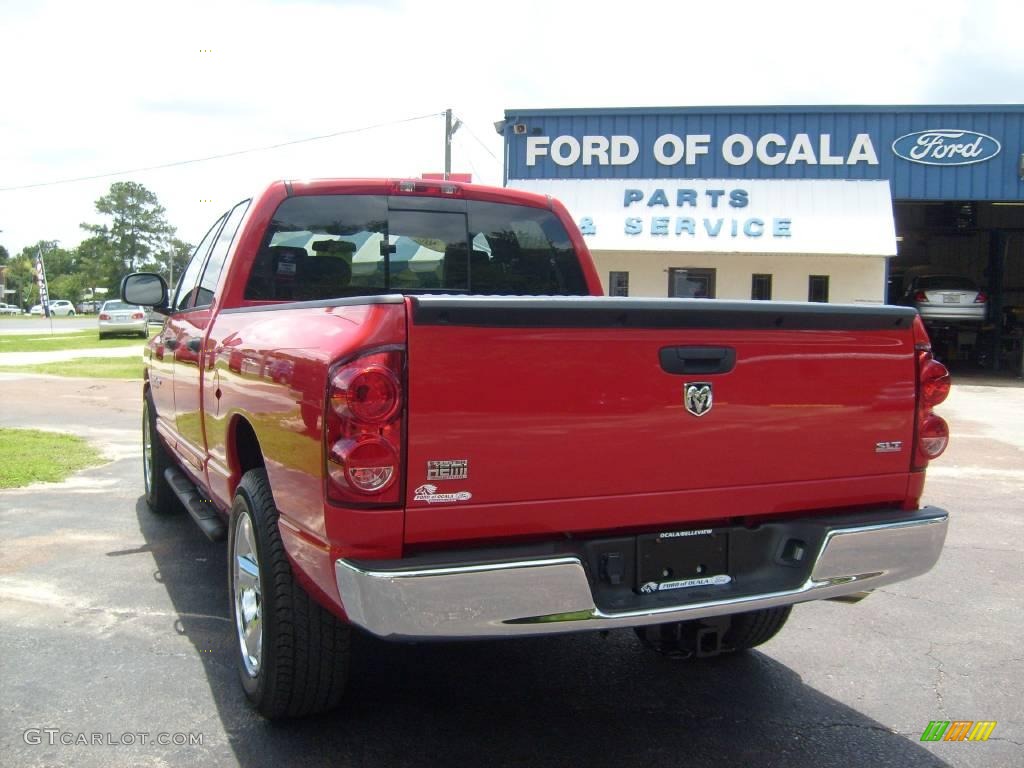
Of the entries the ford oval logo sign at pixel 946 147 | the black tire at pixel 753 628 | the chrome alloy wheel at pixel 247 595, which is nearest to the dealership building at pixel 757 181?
the ford oval logo sign at pixel 946 147

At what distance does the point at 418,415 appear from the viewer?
251 centimetres

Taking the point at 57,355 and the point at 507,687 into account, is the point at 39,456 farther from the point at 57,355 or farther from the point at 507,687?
the point at 57,355

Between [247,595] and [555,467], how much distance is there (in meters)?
1.49

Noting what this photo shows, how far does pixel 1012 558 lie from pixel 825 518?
3.39 m

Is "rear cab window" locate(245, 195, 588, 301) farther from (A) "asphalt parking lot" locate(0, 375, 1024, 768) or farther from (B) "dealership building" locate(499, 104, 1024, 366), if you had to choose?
(B) "dealership building" locate(499, 104, 1024, 366)

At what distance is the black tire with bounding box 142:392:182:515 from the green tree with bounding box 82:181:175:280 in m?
108

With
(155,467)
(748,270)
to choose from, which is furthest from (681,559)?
(748,270)

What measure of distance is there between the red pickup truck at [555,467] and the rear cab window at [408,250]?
2.03 feet

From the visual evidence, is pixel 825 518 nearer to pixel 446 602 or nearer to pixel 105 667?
pixel 446 602

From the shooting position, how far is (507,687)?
3.66 meters

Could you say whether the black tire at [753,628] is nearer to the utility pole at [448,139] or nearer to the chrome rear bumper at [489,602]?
the chrome rear bumper at [489,602]

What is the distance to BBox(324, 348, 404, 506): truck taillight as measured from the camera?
8.19 ft

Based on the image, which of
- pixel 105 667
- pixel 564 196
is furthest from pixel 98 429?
pixel 564 196

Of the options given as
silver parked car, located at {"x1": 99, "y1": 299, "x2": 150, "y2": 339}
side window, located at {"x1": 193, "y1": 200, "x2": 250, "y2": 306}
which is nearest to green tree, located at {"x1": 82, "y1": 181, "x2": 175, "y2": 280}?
silver parked car, located at {"x1": 99, "y1": 299, "x2": 150, "y2": 339}
